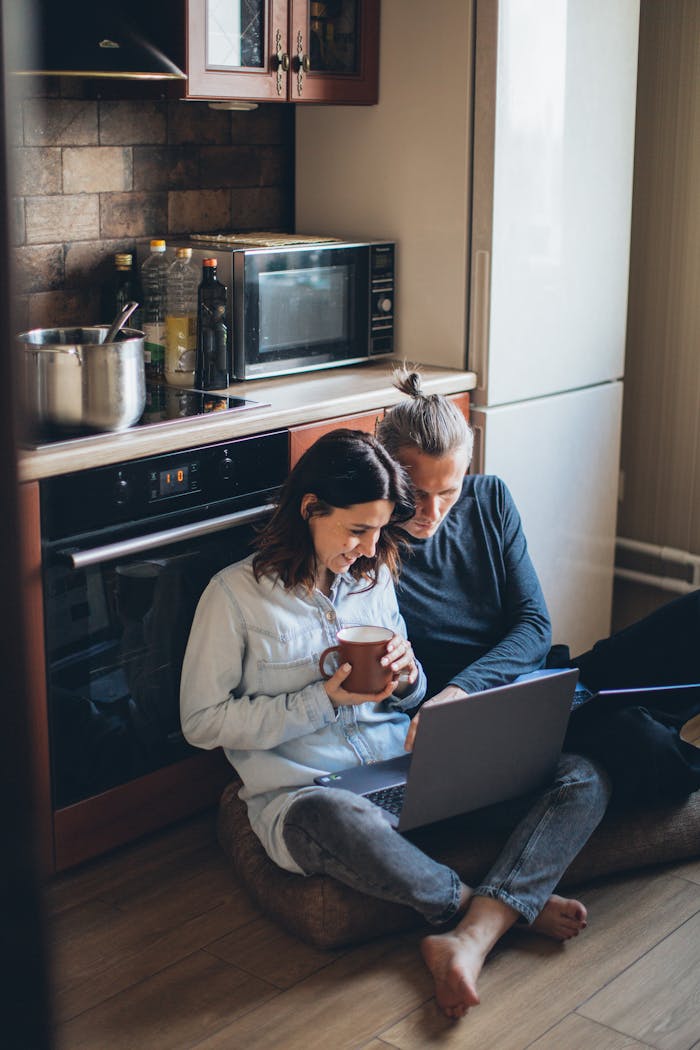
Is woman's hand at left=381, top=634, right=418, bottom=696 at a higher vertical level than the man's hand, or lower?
higher

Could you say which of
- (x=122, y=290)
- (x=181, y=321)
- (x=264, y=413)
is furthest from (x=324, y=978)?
(x=122, y=290)

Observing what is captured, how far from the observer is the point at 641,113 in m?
3.11

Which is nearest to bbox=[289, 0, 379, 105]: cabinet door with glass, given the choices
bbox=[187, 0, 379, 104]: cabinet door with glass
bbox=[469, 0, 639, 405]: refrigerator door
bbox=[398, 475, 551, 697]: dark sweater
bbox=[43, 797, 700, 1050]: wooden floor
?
bbox=[187, 0, 379, 104]: cabinet door with glass

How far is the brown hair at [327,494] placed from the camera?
1.90 m

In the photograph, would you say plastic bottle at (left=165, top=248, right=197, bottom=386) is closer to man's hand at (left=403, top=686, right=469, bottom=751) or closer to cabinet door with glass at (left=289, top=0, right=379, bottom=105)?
cabinet door with glass at (left=289, top=0, right=379, bottom=105)

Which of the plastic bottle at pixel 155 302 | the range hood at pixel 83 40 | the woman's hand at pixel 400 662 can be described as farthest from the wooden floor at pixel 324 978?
the range hood at pixel 83 40

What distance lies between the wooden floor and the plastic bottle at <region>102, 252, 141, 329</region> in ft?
3.64

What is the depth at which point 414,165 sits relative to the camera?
2691 mm

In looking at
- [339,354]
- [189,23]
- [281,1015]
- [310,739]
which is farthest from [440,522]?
[189,23]

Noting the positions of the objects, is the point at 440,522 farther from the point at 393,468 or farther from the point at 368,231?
the point at 368,231

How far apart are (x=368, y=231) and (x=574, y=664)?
1112mm

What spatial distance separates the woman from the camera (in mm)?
1904

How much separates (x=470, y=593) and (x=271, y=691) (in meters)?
0.48

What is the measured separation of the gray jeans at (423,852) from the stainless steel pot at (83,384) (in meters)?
0.71
